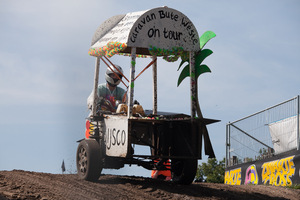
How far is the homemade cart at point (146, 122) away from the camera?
10.9 metres

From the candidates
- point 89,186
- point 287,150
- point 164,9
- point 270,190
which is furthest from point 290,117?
point 89,186

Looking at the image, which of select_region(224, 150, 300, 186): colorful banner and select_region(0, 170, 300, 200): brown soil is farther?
select_region(224, 150, 300, 186): colorful banner

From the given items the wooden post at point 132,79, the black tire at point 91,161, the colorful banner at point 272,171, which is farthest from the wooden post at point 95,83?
the colorful banner at point 272,171

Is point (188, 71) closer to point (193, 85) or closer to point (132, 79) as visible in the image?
point (193, 85)

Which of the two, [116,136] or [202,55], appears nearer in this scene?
[116,136]

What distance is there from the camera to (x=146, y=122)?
11172 millimetres

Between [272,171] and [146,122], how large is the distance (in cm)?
566

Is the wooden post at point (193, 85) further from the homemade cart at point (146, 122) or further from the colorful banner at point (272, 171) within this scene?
the colorful banner at point (272, 171)

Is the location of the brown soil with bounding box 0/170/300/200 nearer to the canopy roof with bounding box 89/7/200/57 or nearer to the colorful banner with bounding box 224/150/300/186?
the colorful banner with bounding box 224/150/300/186

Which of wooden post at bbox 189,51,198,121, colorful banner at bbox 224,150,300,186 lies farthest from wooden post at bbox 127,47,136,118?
colorful banner at bbox 224,150,300,186

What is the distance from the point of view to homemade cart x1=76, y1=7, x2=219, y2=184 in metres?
10.9

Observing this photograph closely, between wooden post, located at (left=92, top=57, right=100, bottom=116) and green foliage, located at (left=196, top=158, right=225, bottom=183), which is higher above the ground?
wooden post, located at (left=92, top=57, right=100, bottom=116)

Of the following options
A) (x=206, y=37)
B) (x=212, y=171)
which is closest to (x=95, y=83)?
(x=206, y=37)

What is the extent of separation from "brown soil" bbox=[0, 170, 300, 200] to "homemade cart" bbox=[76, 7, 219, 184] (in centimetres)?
40
